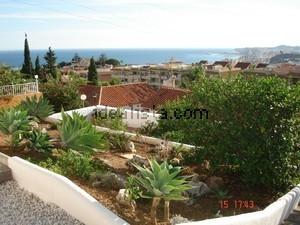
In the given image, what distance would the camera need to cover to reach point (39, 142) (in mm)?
7285

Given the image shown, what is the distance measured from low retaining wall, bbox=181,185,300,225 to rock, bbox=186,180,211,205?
46.5 inches

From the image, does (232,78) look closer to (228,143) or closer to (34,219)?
(228,143)

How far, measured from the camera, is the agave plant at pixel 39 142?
723 centimetres

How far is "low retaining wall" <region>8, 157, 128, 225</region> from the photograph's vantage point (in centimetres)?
485

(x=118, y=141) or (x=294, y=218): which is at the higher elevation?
(x=118, y=141)

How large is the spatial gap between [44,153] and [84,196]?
2.41m

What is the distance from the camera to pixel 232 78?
708cm

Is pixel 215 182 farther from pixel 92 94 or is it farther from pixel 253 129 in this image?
pixel 92 94

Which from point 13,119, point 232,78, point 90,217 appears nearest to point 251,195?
point 232,78

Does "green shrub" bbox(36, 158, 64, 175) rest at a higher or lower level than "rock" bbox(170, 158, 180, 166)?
higher

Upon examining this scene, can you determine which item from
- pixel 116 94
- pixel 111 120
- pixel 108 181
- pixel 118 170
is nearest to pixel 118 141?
pixel 118 170

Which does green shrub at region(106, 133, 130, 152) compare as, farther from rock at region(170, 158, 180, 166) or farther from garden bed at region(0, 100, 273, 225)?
rock at region(170, 158, 180, 166)

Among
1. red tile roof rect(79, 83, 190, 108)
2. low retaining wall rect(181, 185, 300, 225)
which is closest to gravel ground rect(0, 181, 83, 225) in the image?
low retaining wall rect(181, 185, 300, 225)

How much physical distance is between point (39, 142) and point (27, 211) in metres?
2.01
